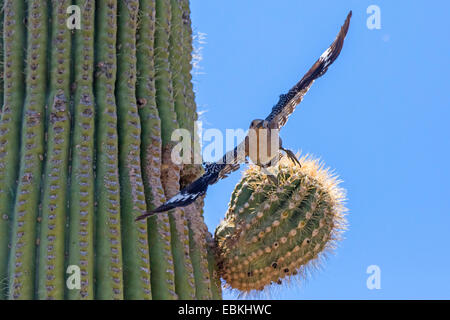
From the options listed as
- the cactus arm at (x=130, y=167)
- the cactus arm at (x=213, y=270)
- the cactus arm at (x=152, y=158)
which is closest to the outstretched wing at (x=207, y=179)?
the cactus arm at (x=130, y=167)

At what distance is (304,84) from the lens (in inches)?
191

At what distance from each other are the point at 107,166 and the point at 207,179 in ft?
1.82

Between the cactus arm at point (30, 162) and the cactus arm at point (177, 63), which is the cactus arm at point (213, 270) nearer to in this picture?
the cactus arm at point (177, 63)

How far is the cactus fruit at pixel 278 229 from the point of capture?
449cm

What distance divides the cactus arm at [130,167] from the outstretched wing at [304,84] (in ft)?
3.04

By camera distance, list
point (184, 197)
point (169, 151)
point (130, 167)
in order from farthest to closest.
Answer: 1. point (169, 151)
2. point (130, 167)
3. point (184, 197)

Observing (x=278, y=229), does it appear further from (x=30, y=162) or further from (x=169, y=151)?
(x=30, y=162)

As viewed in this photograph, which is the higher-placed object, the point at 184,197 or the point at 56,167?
the point at 56,167

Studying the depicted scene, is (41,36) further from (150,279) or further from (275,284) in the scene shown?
(275,284)

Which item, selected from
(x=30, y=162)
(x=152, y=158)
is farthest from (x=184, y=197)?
(x=30, y=162)

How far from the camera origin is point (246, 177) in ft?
15.6

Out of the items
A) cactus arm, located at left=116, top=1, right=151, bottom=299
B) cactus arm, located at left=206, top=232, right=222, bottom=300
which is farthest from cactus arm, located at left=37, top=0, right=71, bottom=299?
cactus arm, located at left=206, top=232, right=222, bottom=300

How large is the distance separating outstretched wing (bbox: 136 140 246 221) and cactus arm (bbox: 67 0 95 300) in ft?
0.95

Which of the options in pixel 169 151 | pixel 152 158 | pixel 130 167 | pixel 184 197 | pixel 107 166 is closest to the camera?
pixel 184 197
